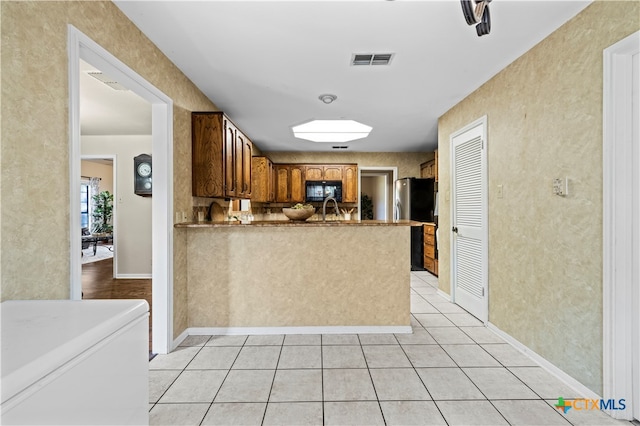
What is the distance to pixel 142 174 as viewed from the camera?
5.25m

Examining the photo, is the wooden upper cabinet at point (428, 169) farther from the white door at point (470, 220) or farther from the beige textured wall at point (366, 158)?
the white door at point (470, 220)

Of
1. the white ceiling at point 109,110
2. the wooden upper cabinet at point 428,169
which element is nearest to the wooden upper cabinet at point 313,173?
the wooden upper cabinet at point 428,169

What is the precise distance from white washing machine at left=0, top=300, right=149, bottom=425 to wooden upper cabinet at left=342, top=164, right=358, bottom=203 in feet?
18.2

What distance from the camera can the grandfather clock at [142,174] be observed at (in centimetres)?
524

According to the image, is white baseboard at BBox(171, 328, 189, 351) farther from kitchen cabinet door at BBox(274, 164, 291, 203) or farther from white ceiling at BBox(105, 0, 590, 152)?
kitchen cabinet door at BBox(274, 164, 291, 203)

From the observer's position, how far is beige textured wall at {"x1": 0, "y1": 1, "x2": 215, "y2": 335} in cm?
121

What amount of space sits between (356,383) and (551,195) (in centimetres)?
193

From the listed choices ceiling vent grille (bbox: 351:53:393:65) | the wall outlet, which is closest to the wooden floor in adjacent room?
ceiling vent grille (bbox: 351:53:393:65)

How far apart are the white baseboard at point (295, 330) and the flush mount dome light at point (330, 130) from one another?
9.63 ft

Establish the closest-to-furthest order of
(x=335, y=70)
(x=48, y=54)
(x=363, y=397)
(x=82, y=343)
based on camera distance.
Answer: (x=82, y=343)
(x=48, y=54)
(x=363, y=397)
(x=335, y=70)

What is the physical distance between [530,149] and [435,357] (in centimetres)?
183

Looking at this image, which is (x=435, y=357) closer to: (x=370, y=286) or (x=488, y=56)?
(x=370, y=286)

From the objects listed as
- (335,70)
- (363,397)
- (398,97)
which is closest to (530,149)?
(398,97)

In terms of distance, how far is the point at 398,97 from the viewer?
3.44 m
